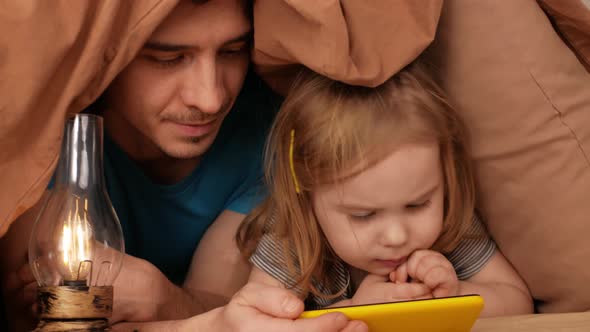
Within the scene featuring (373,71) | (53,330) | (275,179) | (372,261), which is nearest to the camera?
(53,330)

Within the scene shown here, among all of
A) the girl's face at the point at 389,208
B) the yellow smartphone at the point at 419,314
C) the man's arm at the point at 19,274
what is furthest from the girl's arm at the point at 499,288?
the man's arm at the point at 19,274

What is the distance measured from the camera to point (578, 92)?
48.4 inches

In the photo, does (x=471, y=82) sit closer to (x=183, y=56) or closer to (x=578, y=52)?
(x=578, y=52)

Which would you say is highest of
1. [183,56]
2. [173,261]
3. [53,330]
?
[183,56]

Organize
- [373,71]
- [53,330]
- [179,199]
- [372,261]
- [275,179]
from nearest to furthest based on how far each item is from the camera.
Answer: [53,330]
[373,71]
[372,261]
[275,179]
[179,199]

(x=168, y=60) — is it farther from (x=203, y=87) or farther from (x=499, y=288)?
(x=499, y=288)

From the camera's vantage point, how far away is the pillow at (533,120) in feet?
3.99

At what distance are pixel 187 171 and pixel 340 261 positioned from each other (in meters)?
0.39

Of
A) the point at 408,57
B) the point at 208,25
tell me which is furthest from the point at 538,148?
the point at 208,25

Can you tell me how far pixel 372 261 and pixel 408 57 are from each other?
335 mm

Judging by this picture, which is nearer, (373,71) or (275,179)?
(373,71)

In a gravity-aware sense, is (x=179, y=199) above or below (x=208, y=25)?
below

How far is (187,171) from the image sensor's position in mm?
1592

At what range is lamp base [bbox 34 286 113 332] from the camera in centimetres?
93
